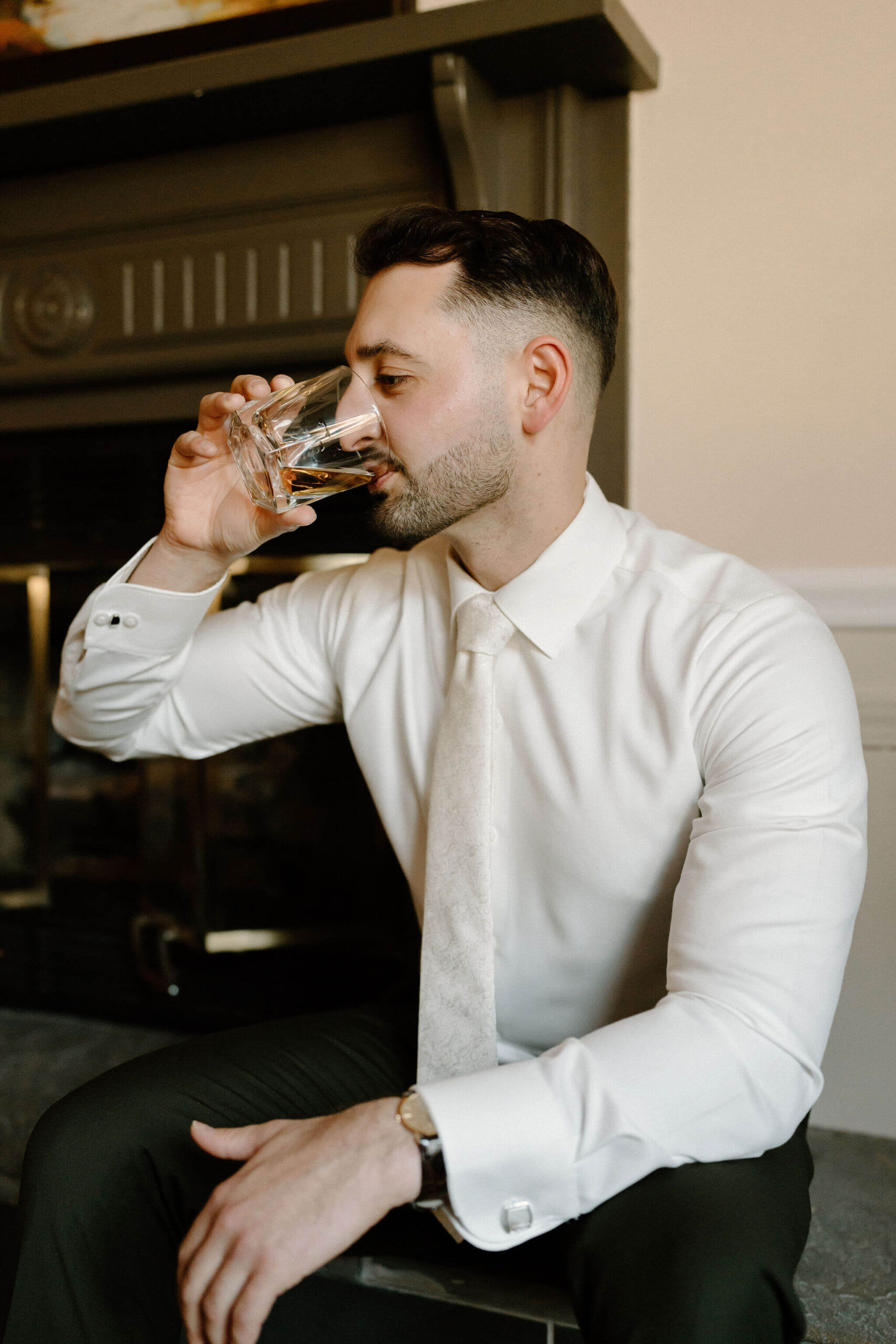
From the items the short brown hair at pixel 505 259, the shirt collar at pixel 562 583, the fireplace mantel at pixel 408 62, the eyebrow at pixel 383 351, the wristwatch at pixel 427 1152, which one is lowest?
the wristwatch at pixel 427 1152

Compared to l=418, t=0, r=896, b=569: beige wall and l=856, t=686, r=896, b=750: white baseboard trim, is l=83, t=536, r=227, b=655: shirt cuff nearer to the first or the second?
l=418, t=0, r=896, b=569: beige wall

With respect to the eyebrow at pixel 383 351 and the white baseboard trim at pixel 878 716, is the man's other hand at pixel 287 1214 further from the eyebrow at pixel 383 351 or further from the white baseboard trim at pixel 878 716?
the white baseboard trim at pixel 878 716

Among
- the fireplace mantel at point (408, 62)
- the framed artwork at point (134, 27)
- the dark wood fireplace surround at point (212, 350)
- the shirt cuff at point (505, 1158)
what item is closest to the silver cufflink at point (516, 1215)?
the shirt cuff at point (505, 1158)

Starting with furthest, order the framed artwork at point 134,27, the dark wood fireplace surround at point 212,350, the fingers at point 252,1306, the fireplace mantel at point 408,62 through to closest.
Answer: the framed artwork at point 134,27, the dark wood fireplace surround at point 212,350, the fireplace mantel at point 408,62, the fingers at point 252,1306

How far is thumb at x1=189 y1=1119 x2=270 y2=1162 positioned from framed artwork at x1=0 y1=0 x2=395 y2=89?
1615mm

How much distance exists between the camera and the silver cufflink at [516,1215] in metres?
Answer: 0.78

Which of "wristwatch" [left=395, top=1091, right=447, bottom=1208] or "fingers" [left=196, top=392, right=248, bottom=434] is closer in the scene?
"wristwatch" [left=395, top=1091, right=447, bottom=1208]

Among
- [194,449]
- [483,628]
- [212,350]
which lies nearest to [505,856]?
[483,628]

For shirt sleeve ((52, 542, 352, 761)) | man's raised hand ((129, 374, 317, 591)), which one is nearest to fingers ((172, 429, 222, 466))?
man's raised hand ((129, 374, 317, 591))

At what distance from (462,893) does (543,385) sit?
21.5 inches

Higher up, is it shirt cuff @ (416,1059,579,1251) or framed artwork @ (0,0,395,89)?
framed artwork @ (0,0,395,89)

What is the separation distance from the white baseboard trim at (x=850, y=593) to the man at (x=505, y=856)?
0.42 m

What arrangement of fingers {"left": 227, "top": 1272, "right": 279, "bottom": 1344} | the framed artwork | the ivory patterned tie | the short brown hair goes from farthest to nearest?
the framed artwork → the short brown hair → the ivory patterned tie → fingers {"left": 227, "top": 1272, "right": 279, "bottom": 1344}

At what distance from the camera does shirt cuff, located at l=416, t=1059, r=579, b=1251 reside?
2.53ft
